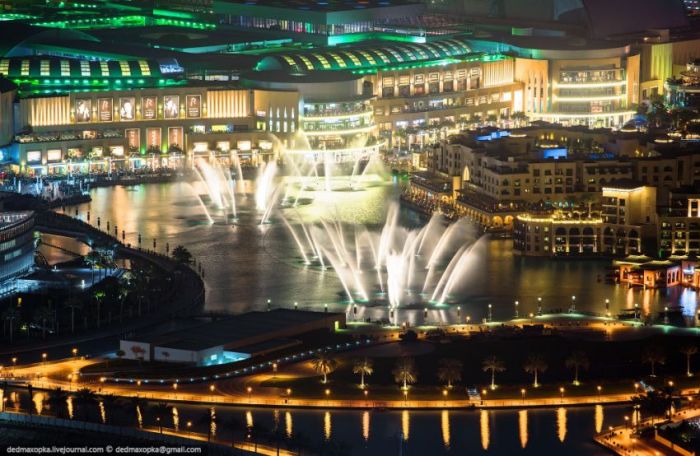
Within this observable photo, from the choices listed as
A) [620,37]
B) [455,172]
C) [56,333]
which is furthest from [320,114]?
[56,333]

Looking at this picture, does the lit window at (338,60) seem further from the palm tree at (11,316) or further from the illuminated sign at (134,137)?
the palm tree at (11,316)

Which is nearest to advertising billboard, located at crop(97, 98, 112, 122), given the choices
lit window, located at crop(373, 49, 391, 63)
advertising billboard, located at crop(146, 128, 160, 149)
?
advertising billboard, located at crop(146, 128, 160, 149)

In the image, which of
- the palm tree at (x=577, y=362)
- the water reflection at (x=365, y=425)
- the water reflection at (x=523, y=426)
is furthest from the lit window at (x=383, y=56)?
the water reflection at (x=365, y=425)

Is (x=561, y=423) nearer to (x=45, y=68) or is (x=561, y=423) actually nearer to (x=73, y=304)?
(x=73, y=304)

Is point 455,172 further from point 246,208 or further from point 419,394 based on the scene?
point 419,394

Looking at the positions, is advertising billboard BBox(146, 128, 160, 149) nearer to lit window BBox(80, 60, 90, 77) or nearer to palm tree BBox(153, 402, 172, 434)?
lit window BBox(80, 60, 90, 77)

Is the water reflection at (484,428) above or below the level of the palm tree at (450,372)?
below

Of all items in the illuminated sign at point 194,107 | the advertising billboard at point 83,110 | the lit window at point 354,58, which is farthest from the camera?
the lit window at point 354,58
